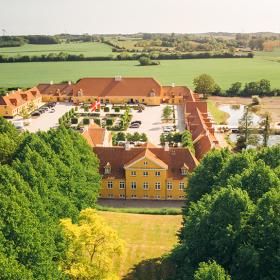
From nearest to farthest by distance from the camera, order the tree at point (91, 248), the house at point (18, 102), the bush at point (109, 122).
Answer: the tree at point (91, 248), the bush at point (109, 122), the house at point (18, 102)

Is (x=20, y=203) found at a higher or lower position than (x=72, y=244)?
higher

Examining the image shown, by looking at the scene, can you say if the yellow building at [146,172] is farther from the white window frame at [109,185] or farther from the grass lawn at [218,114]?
the grass lawn at [218,114]

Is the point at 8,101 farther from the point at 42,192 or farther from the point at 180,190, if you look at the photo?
the point at 42,192

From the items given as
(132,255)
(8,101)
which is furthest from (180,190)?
(8,101)

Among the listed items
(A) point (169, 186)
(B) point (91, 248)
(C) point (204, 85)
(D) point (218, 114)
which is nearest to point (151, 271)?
(B) point (91, 248)

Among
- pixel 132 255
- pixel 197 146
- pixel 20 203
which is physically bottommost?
pixel 132 255

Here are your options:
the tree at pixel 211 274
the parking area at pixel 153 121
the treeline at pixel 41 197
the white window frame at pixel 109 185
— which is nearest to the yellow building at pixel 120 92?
the parking area at pixel 153 121

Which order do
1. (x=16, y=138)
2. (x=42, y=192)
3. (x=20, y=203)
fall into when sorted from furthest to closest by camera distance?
1. (x=16, y=138)
2. (x=42, y=192)
3. (x=20, y=203)
